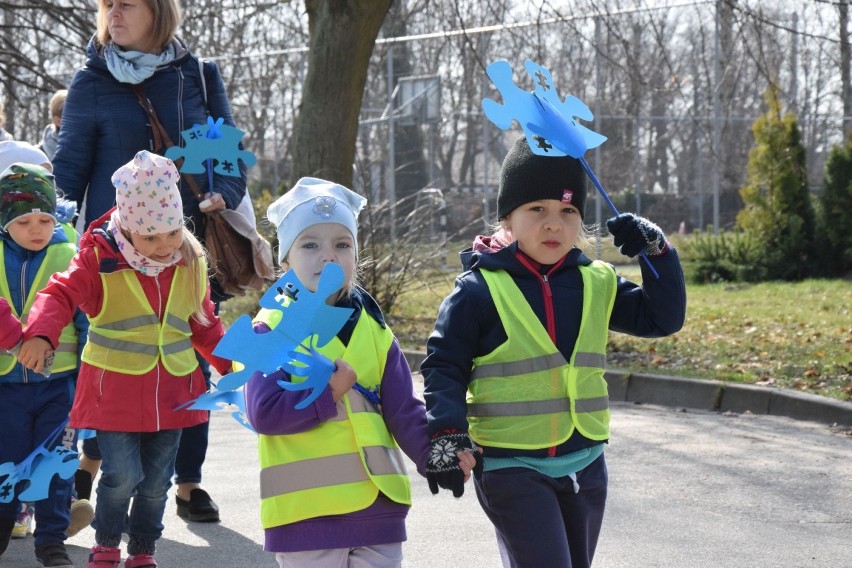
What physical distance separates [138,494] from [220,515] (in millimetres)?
1245

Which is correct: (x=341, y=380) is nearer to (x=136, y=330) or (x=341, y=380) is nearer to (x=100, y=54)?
(x=136, y=330)

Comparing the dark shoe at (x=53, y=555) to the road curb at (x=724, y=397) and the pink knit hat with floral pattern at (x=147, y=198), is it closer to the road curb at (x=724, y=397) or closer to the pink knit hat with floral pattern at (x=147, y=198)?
the pink knit hat with floral pattern at (x=147, y=198)

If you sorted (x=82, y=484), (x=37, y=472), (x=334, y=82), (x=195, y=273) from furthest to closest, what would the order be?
(x=334, y=82) < (x=82, y=484) < (x=37, y=472) < (x=195, y=273)

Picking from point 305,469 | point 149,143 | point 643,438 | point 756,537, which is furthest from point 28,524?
point 643,438

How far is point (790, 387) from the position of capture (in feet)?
28.7

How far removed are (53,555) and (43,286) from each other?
100cm

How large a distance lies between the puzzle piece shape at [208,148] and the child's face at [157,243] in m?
0.62

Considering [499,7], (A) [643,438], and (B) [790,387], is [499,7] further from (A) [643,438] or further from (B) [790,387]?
(A) [643,438]

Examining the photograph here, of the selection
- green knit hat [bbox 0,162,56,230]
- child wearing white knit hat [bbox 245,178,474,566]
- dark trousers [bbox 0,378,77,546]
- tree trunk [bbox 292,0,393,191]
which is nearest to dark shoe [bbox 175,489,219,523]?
dark trousers [bbox 0,378,77,546]

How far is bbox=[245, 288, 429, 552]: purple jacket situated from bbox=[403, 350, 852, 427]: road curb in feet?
17.4

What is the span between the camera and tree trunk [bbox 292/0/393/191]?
11141mm

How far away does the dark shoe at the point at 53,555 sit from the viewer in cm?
472

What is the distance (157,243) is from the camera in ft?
14.1

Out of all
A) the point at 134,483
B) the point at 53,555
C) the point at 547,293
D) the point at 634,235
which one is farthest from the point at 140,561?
the point at 634,235
